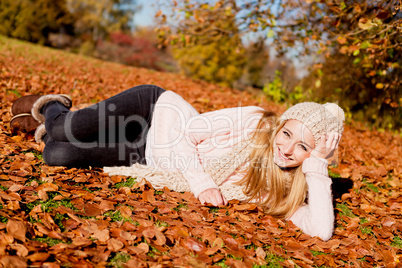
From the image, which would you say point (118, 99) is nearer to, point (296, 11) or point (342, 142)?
point (342, 142)

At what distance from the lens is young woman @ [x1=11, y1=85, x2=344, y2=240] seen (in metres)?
2.31

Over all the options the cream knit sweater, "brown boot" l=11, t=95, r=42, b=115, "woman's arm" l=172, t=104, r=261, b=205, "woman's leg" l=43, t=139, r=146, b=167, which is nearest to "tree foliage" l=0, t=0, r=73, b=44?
"brown boot" l=11, t=95, r=42, b=115

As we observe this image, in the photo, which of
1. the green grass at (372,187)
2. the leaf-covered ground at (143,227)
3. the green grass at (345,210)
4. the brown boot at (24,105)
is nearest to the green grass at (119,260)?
the leaf-covered ground at (143,227)

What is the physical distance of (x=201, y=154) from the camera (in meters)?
2.64

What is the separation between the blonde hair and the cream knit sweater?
0.27 ft

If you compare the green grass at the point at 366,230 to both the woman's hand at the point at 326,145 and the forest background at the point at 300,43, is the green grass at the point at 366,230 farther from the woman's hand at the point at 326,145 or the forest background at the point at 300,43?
the forest background at the point at 300,43

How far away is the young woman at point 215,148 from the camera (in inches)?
91.1

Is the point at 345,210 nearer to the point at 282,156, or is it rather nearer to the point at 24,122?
the point at 282,156

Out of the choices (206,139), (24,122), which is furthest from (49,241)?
(24,122)

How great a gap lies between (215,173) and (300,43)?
530 cm

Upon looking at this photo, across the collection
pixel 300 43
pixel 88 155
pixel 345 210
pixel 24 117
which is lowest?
pixel 345 210

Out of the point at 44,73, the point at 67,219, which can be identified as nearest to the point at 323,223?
the point at 67,219

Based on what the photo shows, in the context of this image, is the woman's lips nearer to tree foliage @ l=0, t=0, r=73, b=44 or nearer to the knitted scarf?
the knitted scarf

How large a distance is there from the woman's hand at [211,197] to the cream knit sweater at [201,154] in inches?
1.4
